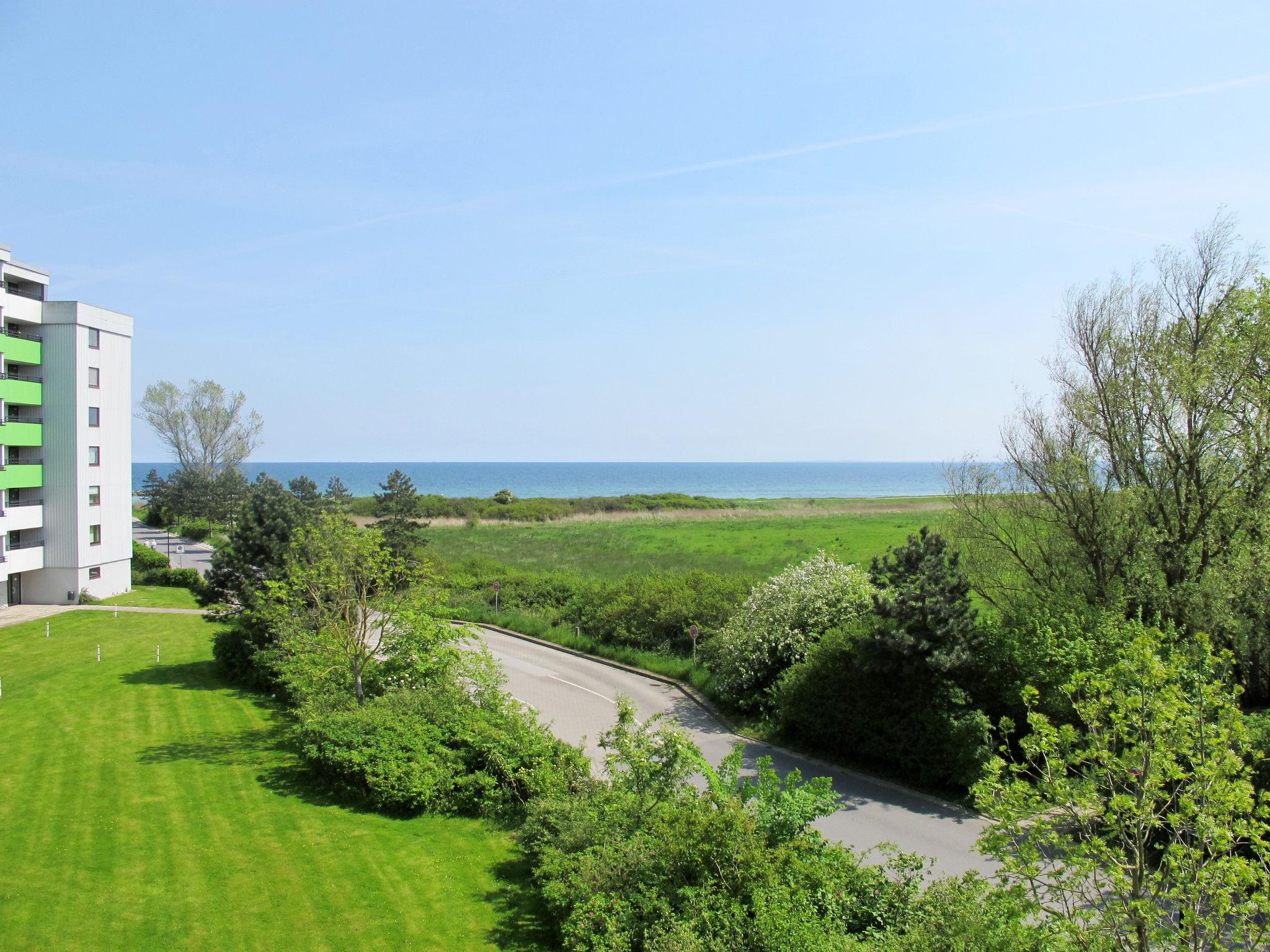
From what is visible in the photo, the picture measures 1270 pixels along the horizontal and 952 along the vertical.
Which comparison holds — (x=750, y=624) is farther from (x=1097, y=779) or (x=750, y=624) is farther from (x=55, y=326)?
(x=55, y=326)

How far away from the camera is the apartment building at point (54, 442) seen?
35.3 m

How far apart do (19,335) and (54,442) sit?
515 centimetres

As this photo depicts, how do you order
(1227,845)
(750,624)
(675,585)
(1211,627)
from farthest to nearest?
1. (675,585)
2. (750,624)
3. (1211,627)
4. (1227,845)

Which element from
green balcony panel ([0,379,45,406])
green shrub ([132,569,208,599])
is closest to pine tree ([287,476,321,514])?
green balcony panel ([0,379,45,406])

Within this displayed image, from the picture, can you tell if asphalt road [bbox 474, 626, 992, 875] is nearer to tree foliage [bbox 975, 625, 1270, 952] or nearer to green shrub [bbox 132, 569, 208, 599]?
tree foliage [bbox 975, 625, 1270, 952]

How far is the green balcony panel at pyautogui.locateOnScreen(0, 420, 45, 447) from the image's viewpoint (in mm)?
34375

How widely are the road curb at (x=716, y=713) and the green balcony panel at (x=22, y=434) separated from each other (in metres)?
22.4

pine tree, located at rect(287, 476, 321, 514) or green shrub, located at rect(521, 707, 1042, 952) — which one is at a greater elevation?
pine tree, located at rect(287, 476, 321, 514)

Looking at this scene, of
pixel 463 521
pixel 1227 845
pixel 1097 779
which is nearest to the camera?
pixel 1227 845

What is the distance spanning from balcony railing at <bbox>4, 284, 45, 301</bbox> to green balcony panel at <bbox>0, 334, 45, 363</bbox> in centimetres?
222

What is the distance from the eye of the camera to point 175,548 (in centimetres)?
5931

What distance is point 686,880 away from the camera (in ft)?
34.5

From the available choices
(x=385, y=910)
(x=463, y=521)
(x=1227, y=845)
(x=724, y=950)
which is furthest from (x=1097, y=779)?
(x=463, y=521)

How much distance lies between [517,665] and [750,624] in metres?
9.51
